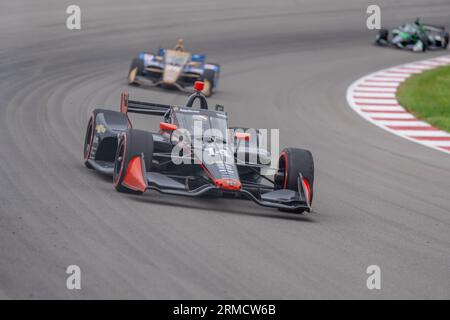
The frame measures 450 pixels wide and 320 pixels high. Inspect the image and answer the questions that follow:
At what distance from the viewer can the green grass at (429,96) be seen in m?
19.2

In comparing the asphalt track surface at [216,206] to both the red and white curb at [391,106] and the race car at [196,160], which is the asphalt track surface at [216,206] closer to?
the race car at [196,160]

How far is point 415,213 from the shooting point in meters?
11.2

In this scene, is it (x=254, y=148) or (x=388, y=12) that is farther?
(x=388, y=12)

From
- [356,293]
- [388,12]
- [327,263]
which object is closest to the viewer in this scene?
[356,293]

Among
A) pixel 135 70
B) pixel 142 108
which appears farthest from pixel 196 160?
pixel 135 70

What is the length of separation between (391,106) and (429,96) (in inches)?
67.0

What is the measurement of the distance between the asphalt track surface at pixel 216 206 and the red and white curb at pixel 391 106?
1.24 ft

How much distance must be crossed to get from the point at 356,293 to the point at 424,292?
648mm

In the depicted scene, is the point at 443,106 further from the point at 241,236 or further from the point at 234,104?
the point at 241,236

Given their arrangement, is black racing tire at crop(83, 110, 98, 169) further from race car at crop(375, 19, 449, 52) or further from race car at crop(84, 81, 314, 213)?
race car at crop(375, 19, 449, 52)

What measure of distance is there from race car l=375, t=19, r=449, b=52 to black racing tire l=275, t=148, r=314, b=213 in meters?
19.3

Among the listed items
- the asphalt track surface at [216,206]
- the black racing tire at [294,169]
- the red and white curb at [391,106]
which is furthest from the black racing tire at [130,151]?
the red and white curb at [391,106]

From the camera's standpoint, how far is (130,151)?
34.3 feet
